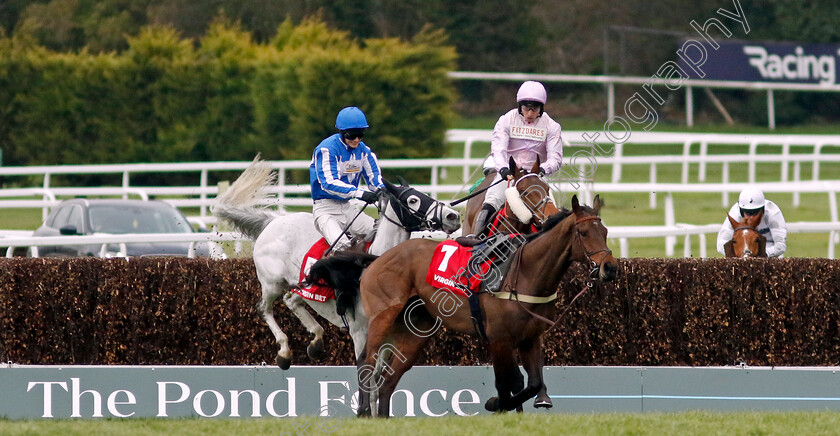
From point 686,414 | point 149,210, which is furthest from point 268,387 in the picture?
point 149,210

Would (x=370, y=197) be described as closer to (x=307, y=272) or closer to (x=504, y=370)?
(x=307, y=272)

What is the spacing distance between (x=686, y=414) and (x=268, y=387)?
3.01 meters

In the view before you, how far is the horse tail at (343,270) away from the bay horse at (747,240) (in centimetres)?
307

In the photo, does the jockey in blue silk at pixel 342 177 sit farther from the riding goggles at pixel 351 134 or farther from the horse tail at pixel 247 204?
the horse tail at pixel 247 204

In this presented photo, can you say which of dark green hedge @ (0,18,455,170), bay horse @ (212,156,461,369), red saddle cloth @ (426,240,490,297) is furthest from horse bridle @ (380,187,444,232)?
dark green hedge @ (0,18,455,170)

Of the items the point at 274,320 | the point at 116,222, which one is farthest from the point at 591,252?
the point at 116,222

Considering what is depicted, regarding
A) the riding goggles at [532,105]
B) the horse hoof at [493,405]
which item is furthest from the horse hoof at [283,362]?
the riding goggles at [532,105]

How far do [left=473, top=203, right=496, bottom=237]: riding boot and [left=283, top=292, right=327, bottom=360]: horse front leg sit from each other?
134cm

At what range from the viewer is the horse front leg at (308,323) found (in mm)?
8547

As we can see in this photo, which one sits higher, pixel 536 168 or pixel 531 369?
pixel 536 168

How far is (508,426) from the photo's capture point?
649 cm

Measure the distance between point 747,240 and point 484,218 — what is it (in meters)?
2.47

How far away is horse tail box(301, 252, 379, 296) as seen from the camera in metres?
7.87

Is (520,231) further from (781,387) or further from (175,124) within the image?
(175,124)
